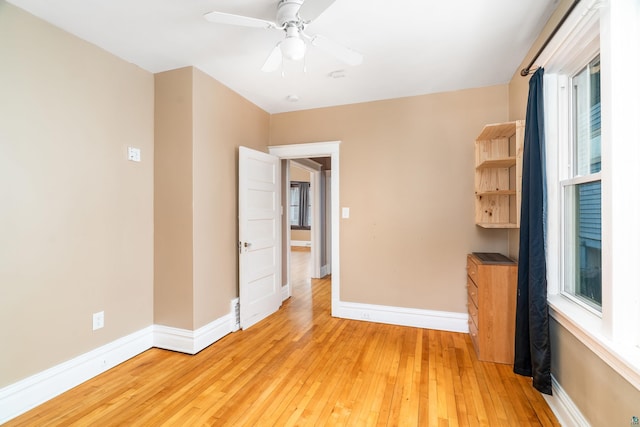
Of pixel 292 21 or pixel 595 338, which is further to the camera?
pixel 292 21

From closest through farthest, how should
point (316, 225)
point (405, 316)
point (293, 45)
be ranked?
point (293, 45) → point (405, 316) → point (316, 225)

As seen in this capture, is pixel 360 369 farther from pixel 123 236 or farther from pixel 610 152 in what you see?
pixel 123 236

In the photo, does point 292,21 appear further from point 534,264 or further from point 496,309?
point 496,309

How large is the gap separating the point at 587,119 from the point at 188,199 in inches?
117

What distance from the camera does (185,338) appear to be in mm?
2607

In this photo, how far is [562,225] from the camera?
198 cm

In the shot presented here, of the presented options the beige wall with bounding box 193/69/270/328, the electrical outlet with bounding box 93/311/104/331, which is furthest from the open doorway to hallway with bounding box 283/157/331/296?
Result: the electrical outlet with bounding box 93/311/104/331

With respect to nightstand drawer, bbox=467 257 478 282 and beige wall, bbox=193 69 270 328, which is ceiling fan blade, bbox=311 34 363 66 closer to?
beige wall, bbox=193 69 270 328

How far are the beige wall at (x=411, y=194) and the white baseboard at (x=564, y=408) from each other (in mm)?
1234

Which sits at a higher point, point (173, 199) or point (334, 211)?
point (173, 199)

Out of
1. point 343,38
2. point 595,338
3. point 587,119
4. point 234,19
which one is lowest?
point 595,338

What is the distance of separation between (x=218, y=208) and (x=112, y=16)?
5.40 feet

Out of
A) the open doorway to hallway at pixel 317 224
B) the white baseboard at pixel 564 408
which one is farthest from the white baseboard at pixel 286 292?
the white baseboard at pixel 564 408

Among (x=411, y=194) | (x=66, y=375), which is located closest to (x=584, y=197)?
(x=411, y=194)
